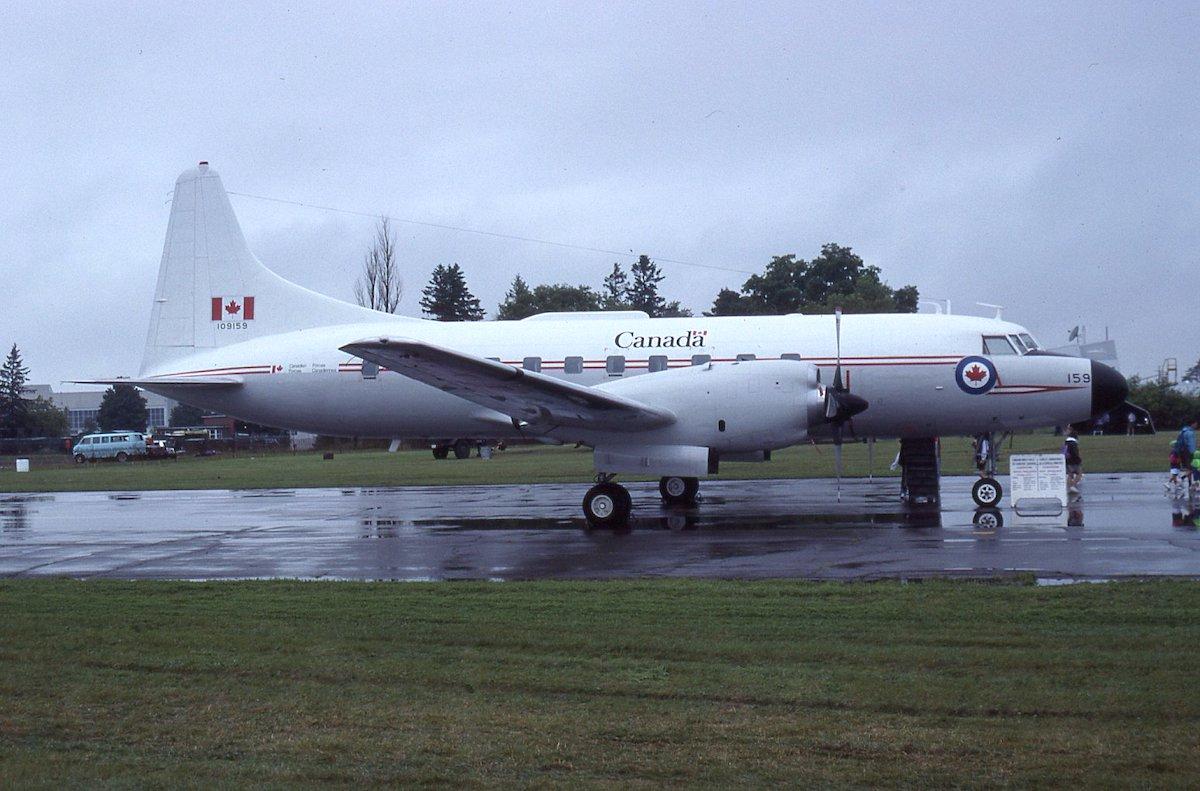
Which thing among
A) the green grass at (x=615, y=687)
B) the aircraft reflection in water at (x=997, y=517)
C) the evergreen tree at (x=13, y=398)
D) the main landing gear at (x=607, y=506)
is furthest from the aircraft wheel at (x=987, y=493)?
the evergreen tree at (x=13, y=398)

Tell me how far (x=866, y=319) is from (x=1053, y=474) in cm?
446

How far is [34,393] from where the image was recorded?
12225 centimetres

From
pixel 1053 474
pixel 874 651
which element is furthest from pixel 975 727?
pixel 1053 474

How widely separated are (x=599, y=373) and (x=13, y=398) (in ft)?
340

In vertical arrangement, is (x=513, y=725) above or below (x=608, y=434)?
below

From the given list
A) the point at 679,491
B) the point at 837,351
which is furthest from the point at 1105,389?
the point at 679,491

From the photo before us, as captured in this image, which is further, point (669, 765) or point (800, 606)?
point (800, 606)

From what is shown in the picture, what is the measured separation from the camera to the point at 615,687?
712cm

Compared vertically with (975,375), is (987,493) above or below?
below

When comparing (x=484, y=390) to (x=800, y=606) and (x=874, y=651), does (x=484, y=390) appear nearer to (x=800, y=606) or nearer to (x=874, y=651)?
(x=800, y=606)

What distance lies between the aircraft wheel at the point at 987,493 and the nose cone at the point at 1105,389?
9.63 feet

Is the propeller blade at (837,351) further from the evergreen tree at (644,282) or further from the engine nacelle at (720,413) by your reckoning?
the evergreen tree at (644,282)

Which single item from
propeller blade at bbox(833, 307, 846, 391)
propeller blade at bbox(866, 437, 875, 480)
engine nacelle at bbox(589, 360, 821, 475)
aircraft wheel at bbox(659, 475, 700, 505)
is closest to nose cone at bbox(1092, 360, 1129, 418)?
propeller blade at bbox(866, 437, 875, 480)

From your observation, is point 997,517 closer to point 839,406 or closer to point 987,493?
point 987,493
